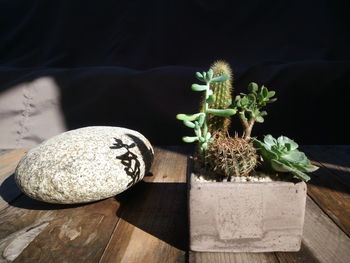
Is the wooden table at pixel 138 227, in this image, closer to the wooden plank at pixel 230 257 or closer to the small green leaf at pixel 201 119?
the wooden plank at pixel 230 257

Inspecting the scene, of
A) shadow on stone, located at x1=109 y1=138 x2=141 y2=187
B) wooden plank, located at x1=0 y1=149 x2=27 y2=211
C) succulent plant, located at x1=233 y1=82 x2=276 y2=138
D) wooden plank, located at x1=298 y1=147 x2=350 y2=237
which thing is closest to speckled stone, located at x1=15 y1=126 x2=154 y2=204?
shadow on stone, located at x1=109 y1=138 x2=141 y2=187

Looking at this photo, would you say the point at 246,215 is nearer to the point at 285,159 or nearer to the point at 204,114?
the point at 285,159

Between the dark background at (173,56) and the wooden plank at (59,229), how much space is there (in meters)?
0.82

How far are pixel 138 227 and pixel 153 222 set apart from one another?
0.05m

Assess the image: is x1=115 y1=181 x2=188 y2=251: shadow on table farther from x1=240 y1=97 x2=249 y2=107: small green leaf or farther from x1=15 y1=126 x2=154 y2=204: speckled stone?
x1=240 y1=97 x2=249 y2=107: small green leaf

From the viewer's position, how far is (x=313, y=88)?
5.36 feet

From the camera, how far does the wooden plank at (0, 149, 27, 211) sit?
3.66 feet

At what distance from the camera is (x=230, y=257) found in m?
0.72

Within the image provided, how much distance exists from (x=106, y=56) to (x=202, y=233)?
1585 mm

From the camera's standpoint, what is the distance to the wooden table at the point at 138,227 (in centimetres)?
74

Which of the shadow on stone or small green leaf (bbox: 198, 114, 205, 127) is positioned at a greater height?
small green leaf (bbox: 198, 114, 205, 127)

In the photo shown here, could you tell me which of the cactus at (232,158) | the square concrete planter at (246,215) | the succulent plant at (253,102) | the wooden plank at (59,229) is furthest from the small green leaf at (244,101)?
the wooden plank at (59,229)

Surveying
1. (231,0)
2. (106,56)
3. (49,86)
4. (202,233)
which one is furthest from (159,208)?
(231,0)

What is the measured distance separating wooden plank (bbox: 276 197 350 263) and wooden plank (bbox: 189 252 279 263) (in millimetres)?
34
